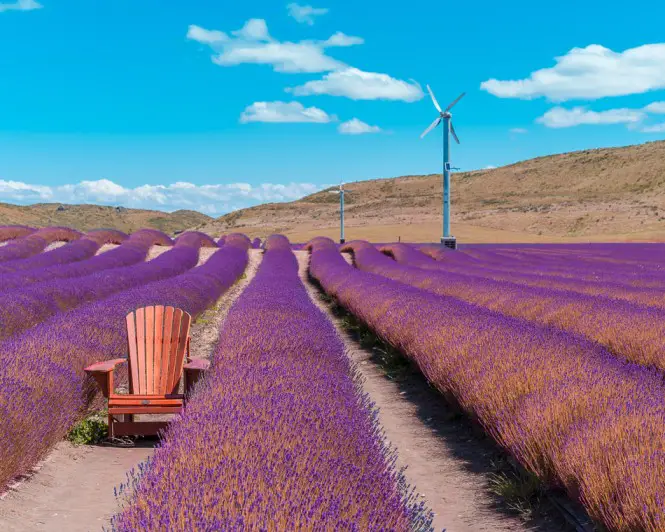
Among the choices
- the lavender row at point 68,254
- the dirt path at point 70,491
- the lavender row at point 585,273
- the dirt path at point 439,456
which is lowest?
the dirt path at point 439,456

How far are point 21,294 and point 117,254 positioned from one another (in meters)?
11.2

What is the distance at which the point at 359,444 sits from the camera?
119 inches

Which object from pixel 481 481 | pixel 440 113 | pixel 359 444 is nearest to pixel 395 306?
pixel 481 481

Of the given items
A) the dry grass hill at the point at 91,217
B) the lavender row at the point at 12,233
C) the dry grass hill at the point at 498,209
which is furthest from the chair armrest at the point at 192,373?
the dry grass hill at the point at 91,217

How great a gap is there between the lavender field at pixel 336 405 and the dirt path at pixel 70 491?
125 mm

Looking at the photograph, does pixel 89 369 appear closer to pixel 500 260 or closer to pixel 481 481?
pixel 481 481

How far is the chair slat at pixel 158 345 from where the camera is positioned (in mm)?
5681

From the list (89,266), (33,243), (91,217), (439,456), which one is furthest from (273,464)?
(91,217)

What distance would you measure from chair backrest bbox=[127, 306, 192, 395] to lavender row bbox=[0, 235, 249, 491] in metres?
0.42

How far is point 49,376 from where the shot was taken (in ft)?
15.7

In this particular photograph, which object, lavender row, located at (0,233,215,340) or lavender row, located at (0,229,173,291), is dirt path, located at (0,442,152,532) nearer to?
lavender row, located at (0,233,215,340)

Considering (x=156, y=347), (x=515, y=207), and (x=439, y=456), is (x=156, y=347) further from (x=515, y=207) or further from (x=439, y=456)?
(x=515, y=207)

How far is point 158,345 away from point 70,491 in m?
1.63

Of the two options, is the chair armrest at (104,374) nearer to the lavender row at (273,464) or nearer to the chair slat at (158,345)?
the chair slat at (158,345)
